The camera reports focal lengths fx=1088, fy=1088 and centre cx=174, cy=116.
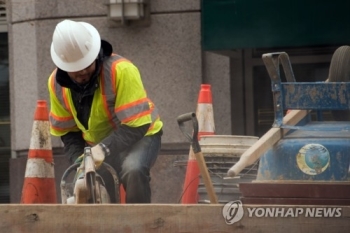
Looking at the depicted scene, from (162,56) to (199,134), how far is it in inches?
116

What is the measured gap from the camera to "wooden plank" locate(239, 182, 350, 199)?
426cm

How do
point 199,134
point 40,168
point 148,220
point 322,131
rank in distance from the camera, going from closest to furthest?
point 148,220
point 322,131
point 199,134
point 40,168

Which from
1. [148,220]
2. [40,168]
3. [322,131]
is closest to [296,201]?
[322,131]

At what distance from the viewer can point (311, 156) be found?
4.50 meters

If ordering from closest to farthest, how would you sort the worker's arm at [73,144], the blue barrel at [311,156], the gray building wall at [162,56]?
the blue barrel at [311,156]
the worker's arm at [73,144]
the gray building wall at [162,56]

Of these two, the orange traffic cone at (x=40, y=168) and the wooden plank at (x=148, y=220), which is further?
the orange traffic cone at (x=40, y=168)

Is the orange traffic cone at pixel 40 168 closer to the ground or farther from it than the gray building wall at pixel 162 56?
closer to the ground

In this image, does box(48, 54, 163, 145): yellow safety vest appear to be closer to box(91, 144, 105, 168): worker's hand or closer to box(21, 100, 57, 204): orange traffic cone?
box(91, 144, 105, 168): worker's hand

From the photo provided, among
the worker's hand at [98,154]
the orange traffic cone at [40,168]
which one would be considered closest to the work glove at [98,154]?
the worker's hand at [98,154]

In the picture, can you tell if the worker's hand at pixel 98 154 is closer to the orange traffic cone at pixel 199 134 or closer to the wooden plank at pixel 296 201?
the wooden plank at pixel 296 201

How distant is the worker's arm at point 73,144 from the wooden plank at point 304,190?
1.84 m

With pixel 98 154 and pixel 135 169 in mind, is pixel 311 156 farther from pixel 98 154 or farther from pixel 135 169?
pixel 135 169

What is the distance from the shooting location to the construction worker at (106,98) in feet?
18.6

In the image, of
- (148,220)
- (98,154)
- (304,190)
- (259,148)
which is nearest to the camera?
(148,220)
